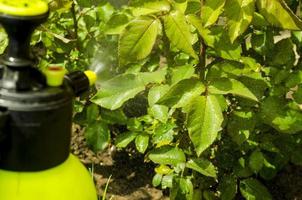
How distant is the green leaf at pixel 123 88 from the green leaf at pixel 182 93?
0.15 meters

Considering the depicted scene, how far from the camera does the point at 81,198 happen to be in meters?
0.86

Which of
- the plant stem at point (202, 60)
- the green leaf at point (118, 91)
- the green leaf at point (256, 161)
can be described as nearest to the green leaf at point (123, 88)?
the green leaf at point (118, 91)

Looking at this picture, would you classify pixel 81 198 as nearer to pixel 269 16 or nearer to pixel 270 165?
pixel 269 16

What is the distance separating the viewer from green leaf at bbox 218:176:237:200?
62.2 inches

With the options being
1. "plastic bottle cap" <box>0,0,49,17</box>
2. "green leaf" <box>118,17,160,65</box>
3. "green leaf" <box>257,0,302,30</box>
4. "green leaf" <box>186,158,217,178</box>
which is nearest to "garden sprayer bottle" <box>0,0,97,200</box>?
"plastic bottle cap" <box>0,0,49,17</box>

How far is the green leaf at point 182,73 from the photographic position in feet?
4.37

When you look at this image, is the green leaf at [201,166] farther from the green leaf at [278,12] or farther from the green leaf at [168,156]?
the green leaf at [278,12]

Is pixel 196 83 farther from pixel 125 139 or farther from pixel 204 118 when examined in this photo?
pixel 125 139

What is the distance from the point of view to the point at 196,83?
51.1 inches

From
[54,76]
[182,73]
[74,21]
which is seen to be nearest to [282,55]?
[182,73]

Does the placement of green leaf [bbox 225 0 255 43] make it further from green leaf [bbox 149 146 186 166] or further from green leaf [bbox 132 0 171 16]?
green leaf [bbox 149 146 186 166]

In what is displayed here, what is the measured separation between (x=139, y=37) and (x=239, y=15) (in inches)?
7.7

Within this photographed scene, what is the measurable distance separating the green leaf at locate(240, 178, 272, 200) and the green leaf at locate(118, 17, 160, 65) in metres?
0.54

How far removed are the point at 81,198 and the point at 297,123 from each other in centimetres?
78
